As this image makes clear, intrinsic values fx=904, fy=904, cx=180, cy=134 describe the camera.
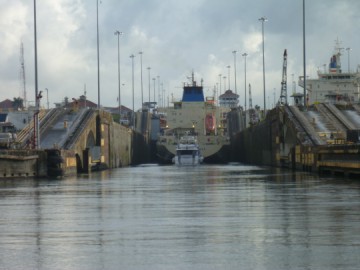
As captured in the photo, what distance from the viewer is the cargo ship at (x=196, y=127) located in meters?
126

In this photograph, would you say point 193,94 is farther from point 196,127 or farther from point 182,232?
point 182,232

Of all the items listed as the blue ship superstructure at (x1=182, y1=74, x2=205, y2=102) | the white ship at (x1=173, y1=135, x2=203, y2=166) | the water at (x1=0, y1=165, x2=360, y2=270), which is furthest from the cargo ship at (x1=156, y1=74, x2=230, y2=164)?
the water at (x1=0, y1=165, x2=360, y2=270)

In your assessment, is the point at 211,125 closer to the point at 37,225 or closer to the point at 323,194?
the point at 323,194

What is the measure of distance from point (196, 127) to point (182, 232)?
111124 mm

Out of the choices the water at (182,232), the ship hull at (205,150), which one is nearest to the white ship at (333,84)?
the ship hull at (205,150)

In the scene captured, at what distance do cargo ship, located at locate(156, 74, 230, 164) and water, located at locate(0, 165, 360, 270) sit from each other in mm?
88734

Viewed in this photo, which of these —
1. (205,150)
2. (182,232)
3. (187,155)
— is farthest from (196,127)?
(182,232)

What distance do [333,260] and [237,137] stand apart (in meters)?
138

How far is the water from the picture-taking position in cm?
1647

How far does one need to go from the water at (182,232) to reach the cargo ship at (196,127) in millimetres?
88734

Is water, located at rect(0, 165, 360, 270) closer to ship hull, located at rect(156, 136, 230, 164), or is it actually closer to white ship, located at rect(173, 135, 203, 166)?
white ship, located at rect(173, 135, 203, 166)

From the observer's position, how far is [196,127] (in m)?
132

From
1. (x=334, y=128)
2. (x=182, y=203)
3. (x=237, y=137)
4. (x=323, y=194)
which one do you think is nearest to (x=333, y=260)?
(x=182, y=203)

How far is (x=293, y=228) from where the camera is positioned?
72.2ft
